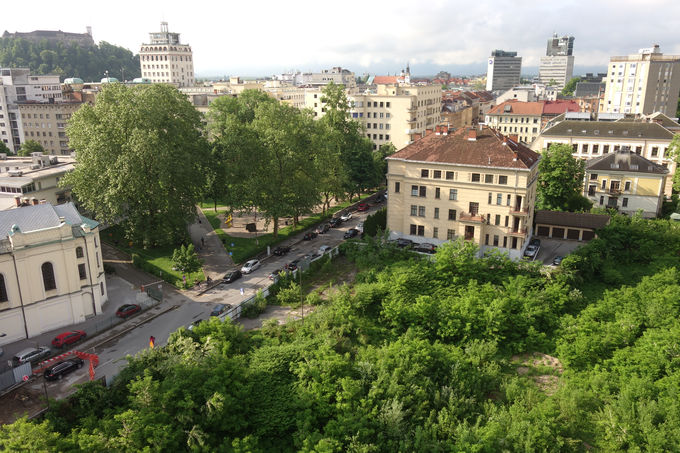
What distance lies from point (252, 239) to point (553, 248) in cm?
3962

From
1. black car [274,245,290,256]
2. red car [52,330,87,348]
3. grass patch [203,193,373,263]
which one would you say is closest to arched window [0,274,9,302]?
red car [52,330,87,348]

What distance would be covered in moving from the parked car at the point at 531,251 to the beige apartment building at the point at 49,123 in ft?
337

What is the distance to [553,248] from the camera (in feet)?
199

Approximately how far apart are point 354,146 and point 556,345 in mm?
54501

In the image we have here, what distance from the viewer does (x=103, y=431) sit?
1163 inches

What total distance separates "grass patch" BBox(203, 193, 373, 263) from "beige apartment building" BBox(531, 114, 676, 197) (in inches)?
1628

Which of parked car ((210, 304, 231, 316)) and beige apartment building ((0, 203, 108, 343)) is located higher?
beige apartment building ((0, 203, 108, 343))

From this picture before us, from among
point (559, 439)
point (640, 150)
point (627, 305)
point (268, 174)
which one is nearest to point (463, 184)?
point (627, 305)

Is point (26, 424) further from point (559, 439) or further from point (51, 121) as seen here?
point (51, 121)

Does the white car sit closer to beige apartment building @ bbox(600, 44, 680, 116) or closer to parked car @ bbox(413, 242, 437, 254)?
parked car @ bbox(413, 242, 437, 254)

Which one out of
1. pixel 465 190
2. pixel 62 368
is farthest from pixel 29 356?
pixel 465 190

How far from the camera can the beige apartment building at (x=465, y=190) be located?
55.3m

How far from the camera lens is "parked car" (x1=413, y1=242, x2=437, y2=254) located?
5806 cm

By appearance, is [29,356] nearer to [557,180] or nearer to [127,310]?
[127,310]
